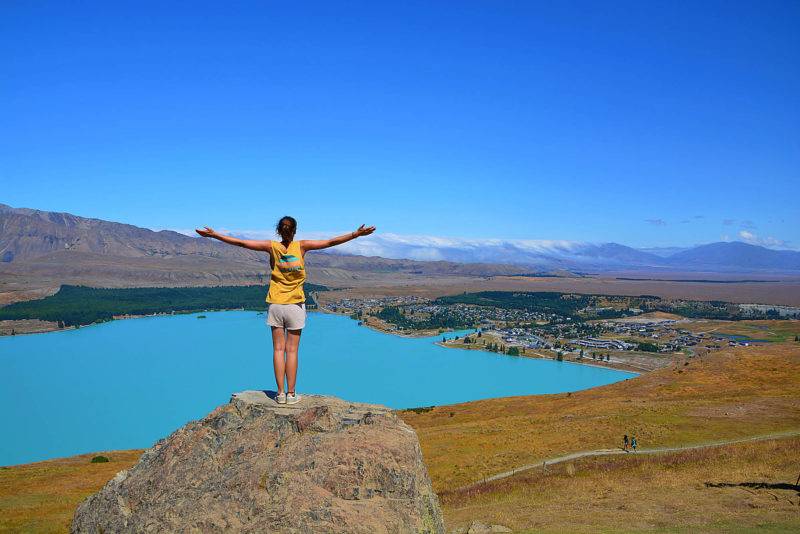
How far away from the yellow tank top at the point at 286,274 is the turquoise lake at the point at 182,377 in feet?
196

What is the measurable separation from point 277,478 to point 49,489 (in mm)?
25789

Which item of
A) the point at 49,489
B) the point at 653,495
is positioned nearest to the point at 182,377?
the point at 49,489

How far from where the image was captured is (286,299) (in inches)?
377

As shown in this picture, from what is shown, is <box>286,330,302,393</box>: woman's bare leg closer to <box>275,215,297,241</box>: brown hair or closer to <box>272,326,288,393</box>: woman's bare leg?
<box>272,326,288,393</box>: woman's bare leg

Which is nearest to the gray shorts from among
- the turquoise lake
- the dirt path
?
the dirt path

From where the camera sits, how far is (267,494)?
8219 millimetres

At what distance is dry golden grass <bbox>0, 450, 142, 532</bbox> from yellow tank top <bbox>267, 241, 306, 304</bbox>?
14.9m

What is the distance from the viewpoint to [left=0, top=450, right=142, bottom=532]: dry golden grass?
19172 mm

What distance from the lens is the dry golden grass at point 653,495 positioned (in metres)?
14.4

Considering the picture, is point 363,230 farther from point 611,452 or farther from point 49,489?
point 49,489

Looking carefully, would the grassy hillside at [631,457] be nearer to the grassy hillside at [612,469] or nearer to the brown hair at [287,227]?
the grassy hillside at [612,469]

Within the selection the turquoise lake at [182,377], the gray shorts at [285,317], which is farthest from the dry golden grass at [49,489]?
the turquoise lake at [182,377]

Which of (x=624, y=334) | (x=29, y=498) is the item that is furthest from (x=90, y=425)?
(x=624, y=334)

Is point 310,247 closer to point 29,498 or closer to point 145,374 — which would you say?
point 29,498
